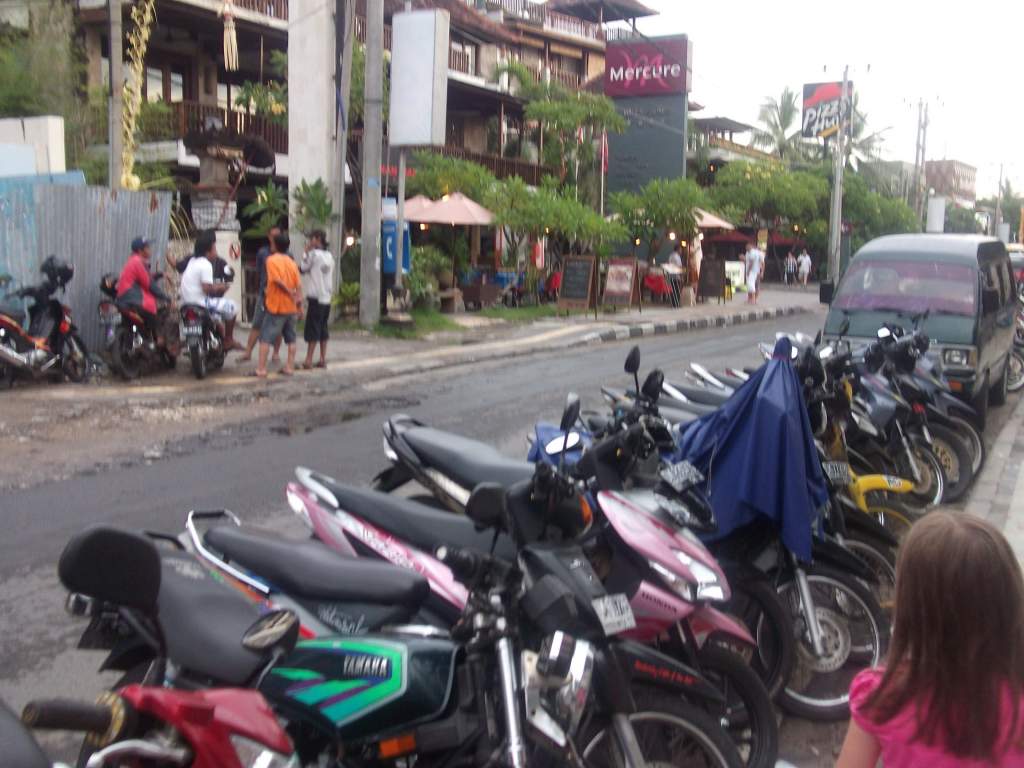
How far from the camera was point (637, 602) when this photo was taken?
11.2ft

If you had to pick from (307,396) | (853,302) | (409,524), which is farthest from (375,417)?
(409,524)

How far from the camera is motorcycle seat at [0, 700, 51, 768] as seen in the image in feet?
6.68

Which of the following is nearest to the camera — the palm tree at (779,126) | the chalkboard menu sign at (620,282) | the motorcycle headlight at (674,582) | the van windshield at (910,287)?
the motorcycle headlight at (674,582)

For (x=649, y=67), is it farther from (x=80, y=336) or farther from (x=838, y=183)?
(x=80, y=336)

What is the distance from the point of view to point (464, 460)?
15.4 ft

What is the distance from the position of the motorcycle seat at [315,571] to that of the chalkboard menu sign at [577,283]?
67.0ft

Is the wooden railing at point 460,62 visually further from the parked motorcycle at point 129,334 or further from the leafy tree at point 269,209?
the parked motorcycle at point 129,334

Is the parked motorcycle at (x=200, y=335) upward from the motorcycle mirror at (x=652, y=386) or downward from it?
downward

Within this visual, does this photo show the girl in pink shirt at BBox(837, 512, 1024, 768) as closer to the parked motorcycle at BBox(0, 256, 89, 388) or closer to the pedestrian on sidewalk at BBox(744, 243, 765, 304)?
the parked motorcycle at BBox(0, 256, 89, 388)

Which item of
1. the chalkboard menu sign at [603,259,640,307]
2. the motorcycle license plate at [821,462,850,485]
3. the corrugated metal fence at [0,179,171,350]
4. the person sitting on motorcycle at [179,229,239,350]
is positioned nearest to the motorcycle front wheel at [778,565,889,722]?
the motorcycle license plate at [821,462,850,485]

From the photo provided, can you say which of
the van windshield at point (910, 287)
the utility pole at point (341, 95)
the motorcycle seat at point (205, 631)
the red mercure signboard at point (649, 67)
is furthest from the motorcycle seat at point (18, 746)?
the red mercure signboard at point (649, 67)

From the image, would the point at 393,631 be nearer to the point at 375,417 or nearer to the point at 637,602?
the point at 637,602

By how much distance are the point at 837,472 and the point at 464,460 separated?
5.76ft

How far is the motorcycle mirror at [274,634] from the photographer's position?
2.75 m
